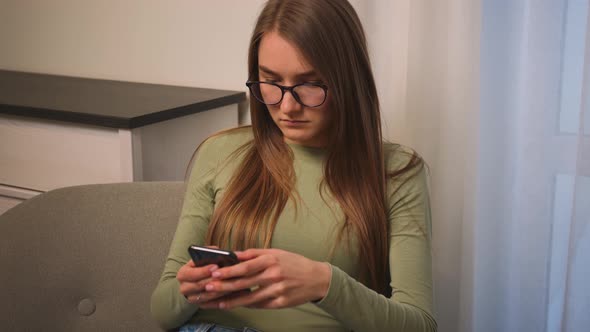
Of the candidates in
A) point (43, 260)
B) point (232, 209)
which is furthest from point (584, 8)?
point (43, 260)

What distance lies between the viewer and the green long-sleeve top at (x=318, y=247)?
3.88 feet

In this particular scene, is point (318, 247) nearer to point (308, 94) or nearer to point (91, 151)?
point (308, 94)

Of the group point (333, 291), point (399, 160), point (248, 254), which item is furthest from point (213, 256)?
point (399, 160)

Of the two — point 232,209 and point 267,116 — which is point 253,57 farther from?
point 232,209

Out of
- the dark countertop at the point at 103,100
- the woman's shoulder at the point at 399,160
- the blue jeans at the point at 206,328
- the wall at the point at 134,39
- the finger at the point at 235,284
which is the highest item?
the wall at the point at 134,39

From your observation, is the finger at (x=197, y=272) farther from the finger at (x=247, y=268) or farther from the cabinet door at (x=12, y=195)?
the cabinet door at (x=12, y=195)

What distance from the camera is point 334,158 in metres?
1.28

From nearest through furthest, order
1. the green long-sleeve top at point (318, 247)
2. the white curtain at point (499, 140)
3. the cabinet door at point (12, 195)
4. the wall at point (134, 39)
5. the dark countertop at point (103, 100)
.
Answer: the green long-sleeve top at point (318, 247) < the white curtain at point (499, 140) < the dark countertop at point (103, 100) < the cabinet door at point (12, 195) < the wall at point (134, 39)

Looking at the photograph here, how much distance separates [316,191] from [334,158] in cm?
6

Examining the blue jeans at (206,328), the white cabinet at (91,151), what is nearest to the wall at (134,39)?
the white cabinet at (91,151)

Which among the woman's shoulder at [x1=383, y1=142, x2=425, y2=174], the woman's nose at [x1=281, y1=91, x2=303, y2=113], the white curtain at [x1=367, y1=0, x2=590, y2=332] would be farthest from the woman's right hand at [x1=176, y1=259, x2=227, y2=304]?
the white curtain at [x1=367, y1=0, x2=590, y2=332]

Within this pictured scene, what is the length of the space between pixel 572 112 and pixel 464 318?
44 cm

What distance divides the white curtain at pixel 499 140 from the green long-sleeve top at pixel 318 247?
0.63 feet

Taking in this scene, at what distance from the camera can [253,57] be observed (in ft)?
4.19
